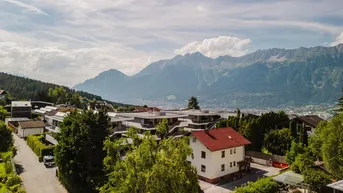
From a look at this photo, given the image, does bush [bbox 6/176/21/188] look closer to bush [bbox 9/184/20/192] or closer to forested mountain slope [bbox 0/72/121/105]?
bush [bbox 9/184/20/192]

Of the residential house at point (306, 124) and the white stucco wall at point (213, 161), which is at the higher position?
the residential house at point (306, 124)

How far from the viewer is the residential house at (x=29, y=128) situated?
77.1 metres

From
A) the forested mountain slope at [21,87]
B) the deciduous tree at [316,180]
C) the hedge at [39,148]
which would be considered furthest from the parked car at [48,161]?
the forested mountain slope at [21,87]

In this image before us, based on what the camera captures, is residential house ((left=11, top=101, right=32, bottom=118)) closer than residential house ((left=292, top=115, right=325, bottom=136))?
No

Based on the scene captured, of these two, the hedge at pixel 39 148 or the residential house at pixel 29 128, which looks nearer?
the hedge at pixel 39 148

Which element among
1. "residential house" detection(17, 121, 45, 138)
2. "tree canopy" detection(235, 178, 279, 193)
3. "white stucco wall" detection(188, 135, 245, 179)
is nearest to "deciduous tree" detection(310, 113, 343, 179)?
"tree canopy" detection(235, 178, 279, 193)

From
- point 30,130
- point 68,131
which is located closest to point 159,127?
point 68,131

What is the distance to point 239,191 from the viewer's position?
31344 mm

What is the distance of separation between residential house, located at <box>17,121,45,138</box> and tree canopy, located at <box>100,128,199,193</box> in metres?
63.5

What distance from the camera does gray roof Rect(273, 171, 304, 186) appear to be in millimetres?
36169

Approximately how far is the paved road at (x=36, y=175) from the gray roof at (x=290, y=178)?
95.4ft

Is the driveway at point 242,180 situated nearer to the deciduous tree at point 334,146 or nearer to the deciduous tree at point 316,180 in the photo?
the deciduous tree at point 316,180

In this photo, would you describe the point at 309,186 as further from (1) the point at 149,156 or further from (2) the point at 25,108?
(2) the point at 25,108

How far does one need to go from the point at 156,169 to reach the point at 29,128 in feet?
226
